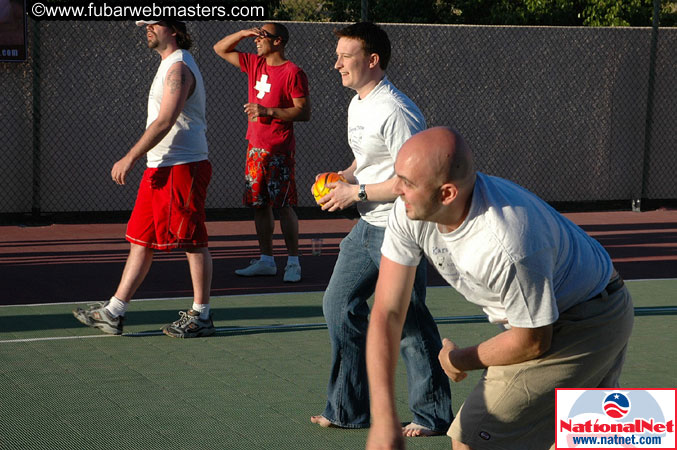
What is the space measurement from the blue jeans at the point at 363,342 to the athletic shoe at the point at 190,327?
2.13 meters

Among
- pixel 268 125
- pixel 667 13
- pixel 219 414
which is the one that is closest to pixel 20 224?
pixel 268 125

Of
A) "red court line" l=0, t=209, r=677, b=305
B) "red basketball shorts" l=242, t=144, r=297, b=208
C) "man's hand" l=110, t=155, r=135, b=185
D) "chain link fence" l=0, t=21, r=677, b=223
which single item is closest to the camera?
"man's hand" l=110, t=155, r=135, b=185

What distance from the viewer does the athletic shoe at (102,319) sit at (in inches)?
283

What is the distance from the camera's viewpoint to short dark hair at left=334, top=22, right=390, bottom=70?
5281 mm

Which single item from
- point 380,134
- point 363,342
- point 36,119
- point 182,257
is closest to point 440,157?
point 380,134

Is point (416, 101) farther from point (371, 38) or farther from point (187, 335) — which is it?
point (371, 38)

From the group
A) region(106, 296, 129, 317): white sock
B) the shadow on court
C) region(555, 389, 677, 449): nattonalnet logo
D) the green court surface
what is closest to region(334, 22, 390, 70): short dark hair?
the green court surface

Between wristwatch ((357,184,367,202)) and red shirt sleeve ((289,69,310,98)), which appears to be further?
red shirt sleeve ((289,69,310,98))

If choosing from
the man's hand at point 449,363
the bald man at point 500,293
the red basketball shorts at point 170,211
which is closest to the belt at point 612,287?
the bald man at point 500,293

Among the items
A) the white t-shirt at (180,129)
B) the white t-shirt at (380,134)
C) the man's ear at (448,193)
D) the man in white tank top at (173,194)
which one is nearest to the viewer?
the man's ear at (448,193)

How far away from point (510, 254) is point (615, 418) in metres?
0.81

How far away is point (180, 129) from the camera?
7207mm

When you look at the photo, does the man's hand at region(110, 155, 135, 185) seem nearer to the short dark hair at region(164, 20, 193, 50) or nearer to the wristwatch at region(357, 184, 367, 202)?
the short dark hair at region(164, 20, 193, 50)

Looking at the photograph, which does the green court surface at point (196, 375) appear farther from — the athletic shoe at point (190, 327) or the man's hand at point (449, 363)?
the man's hand at point (449, 363)
